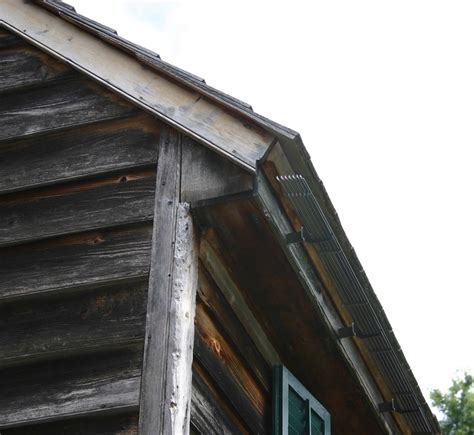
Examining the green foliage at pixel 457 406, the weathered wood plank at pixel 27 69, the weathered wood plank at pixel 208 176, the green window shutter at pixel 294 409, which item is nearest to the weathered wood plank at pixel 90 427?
the weathered wood plank at pixel 208 176

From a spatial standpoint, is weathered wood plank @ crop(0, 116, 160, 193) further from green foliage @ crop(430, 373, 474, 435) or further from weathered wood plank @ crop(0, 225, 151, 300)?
green foliage @ crop(430, 373, 474, 435)

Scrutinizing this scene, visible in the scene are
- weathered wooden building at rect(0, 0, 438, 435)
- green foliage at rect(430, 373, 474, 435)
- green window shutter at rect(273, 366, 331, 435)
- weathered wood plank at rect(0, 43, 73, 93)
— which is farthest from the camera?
green foliage at rect(430, 373, 474, 435)

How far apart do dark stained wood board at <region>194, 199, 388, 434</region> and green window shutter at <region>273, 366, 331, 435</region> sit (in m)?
0.15

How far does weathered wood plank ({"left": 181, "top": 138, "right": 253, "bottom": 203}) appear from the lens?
4.42 m

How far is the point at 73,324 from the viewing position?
14.2 ft

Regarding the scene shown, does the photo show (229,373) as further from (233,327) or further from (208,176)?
(208,176)

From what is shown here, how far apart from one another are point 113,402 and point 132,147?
1322 millimetres

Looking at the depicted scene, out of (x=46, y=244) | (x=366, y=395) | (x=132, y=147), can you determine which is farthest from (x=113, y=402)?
(x=366, y=395)

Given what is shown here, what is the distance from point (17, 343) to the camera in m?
4.35

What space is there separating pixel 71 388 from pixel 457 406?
21629 millimetres

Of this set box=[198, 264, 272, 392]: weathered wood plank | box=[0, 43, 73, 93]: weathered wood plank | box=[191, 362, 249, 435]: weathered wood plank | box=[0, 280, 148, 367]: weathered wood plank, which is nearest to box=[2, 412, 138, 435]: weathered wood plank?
box=[0, 280, 148, 367]: weathered wood plank

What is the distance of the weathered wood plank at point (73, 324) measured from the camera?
4.21m

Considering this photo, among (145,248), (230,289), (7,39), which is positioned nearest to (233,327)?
(230,289)

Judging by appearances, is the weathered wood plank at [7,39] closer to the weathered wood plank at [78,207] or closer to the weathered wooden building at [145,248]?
the weathered wooden building at [145,248]
